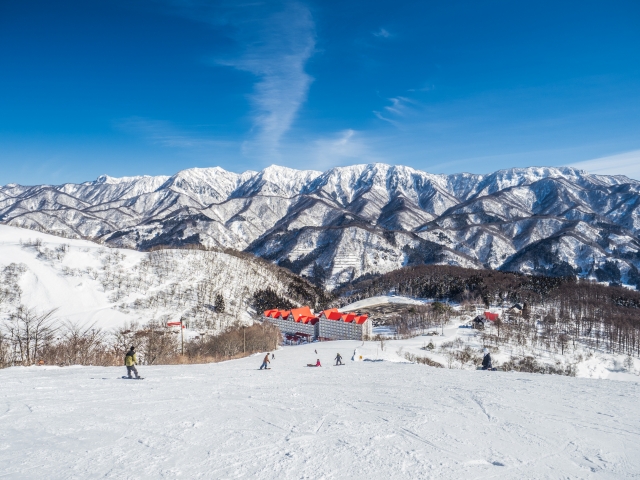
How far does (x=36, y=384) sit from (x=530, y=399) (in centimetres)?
1637

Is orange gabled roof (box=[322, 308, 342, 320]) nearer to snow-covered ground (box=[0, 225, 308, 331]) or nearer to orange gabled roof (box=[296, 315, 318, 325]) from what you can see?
orange gabled roof (box=[296, 315, 318, 325])

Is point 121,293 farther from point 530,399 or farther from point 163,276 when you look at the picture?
point 530,399

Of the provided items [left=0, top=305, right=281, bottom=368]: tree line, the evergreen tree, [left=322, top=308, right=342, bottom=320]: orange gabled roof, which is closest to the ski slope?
[left=0, top=305, right=281, bottom=368]: tree line

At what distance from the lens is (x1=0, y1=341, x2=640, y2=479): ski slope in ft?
20.6

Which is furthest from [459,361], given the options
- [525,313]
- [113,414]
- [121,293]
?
[121,293]

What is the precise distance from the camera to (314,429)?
8.14 meters

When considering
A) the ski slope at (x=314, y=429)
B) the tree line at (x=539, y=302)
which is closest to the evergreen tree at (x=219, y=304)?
the tree line at (x=539, y=302)

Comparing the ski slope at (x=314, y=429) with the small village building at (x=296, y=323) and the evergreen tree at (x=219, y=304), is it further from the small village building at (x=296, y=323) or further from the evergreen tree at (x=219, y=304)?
the evergreen tree at (x=219, y=304)

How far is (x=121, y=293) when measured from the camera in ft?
218

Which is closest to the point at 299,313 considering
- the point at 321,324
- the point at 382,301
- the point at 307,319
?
the point at 307,319

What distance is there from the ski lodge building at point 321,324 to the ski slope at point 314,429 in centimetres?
4958

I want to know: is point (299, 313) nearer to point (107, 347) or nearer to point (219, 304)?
point (219, 304)

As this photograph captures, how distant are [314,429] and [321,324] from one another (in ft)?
192

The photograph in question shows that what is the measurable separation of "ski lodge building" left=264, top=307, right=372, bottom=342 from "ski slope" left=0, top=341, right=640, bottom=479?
49.6m
